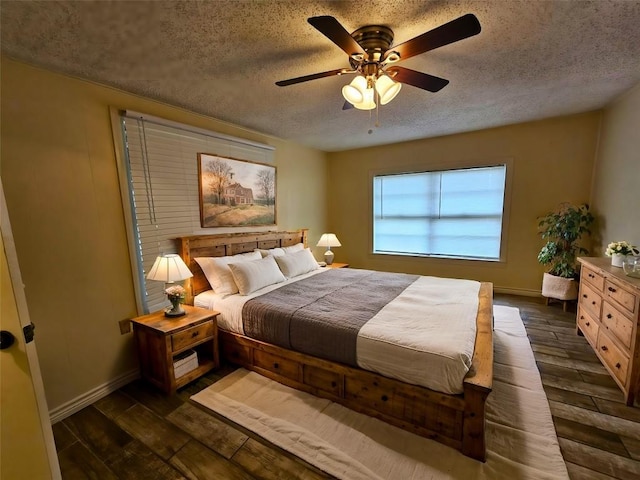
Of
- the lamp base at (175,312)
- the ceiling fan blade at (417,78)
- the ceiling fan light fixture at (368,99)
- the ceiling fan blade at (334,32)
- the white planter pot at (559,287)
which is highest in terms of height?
the ceiling fan blade at (334,32)

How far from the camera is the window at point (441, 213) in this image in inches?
164

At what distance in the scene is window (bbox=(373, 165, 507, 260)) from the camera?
418cm

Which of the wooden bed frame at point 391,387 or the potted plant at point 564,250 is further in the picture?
the potted plant at point 564,250

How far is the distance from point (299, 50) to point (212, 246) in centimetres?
211

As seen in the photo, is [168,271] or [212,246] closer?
[168,271]

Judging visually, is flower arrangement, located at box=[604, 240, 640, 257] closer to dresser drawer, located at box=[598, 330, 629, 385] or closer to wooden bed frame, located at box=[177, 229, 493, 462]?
dresser drawer, located at box=[598, 330, 629, 385]

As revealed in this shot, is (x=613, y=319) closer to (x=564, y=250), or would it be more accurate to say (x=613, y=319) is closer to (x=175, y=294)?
(x=564, y=250)

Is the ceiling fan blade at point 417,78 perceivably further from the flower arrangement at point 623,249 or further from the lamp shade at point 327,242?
the lamp shade at point 327,242

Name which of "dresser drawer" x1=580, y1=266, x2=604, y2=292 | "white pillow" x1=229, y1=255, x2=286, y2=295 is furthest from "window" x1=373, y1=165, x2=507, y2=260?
"white pillow" x1=229, y1=255, x2=286, y2=295

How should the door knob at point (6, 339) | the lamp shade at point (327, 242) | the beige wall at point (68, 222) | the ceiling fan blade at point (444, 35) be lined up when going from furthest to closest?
the lamp shade at point (327, 242) < the beige wall at point (68, 222) < the ceiling fan blade at point (444, 35) < the door knob at point (6, 339)

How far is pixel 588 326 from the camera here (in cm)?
274

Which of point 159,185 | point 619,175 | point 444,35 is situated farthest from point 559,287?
point 159,185

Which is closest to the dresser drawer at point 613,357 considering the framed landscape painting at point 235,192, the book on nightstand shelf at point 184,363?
the book on nightstand shelf at point 184,363

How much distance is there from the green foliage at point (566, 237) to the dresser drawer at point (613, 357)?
129cm
